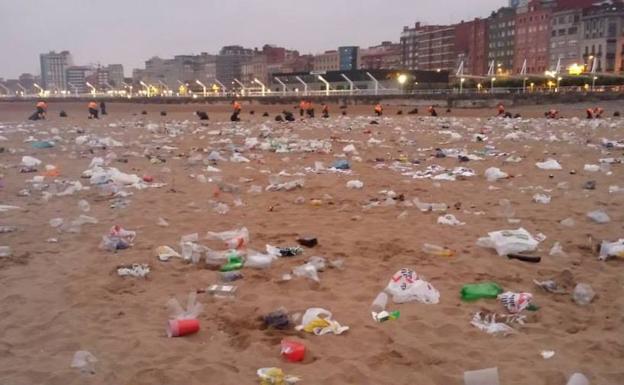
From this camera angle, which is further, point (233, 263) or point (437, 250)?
point (437, 250)

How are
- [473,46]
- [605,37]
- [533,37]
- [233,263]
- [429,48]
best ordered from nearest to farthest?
[233,263], [605,37], [533,37], [473,46], [429,48]

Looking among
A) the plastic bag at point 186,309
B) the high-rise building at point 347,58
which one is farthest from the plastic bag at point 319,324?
the high-rise building at point 347,58

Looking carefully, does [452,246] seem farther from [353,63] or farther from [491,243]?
[353,63]

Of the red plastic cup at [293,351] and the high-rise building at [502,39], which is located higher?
the high-rise building at [502,39]

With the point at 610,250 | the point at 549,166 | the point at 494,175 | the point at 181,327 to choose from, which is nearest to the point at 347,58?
the point at 549,166

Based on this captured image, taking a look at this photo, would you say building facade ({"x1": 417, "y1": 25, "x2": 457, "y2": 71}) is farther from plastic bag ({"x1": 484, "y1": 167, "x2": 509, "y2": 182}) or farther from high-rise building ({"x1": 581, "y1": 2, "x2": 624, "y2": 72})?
plastic bag ({"x1": 484, "y1": 167, "x2": 509, "y2": 182})

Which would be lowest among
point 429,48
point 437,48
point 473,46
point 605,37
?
point 605,37

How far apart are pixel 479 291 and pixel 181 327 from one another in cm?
203

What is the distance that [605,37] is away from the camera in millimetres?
89062

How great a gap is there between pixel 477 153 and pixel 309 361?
352 inches

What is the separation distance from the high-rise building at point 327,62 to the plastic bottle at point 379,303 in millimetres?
152354

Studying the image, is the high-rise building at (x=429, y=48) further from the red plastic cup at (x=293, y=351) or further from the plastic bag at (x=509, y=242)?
the red plastic cup at (x=293, y=351)

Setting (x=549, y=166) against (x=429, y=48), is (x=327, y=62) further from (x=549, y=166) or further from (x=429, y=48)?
(x=549, y=166)

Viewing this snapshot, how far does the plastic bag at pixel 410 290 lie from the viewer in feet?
12.6
